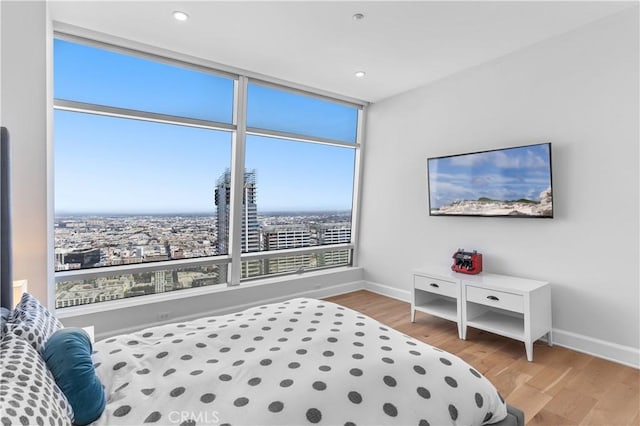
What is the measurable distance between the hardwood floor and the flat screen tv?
1.16 metres

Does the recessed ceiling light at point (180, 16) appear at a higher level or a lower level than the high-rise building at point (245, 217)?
higher

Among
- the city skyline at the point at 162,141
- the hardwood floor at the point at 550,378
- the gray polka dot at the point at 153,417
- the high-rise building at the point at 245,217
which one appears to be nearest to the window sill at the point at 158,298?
the high-rise building at the point at 245,217

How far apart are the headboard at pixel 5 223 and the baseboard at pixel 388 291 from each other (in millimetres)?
3640

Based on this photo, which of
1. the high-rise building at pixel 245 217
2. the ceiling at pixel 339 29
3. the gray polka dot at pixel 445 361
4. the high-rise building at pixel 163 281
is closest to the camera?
the gray polka dot at pixel 445 361

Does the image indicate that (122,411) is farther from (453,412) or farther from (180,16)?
(180,16)

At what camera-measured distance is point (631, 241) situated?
7.99 feet

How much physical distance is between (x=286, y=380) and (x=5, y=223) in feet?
5.26

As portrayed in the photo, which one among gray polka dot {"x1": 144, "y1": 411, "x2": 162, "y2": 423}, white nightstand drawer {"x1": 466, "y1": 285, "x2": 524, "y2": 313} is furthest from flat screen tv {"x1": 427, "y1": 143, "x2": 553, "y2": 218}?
gray polka dot {"x1": 144, "y1": 411, "x2": 162, "y2": 423}

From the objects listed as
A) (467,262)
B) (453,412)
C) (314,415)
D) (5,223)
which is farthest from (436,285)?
(5,223)

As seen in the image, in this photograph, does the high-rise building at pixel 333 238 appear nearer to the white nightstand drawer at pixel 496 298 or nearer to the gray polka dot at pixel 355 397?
the white nightstand drawer at pixel 496 298

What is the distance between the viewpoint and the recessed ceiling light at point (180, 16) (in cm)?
249

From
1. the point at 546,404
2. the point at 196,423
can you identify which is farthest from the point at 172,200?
the point at 546,404

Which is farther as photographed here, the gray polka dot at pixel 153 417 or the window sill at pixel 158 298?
the window sill at pixel 158 298

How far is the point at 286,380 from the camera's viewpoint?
3.92 ft
